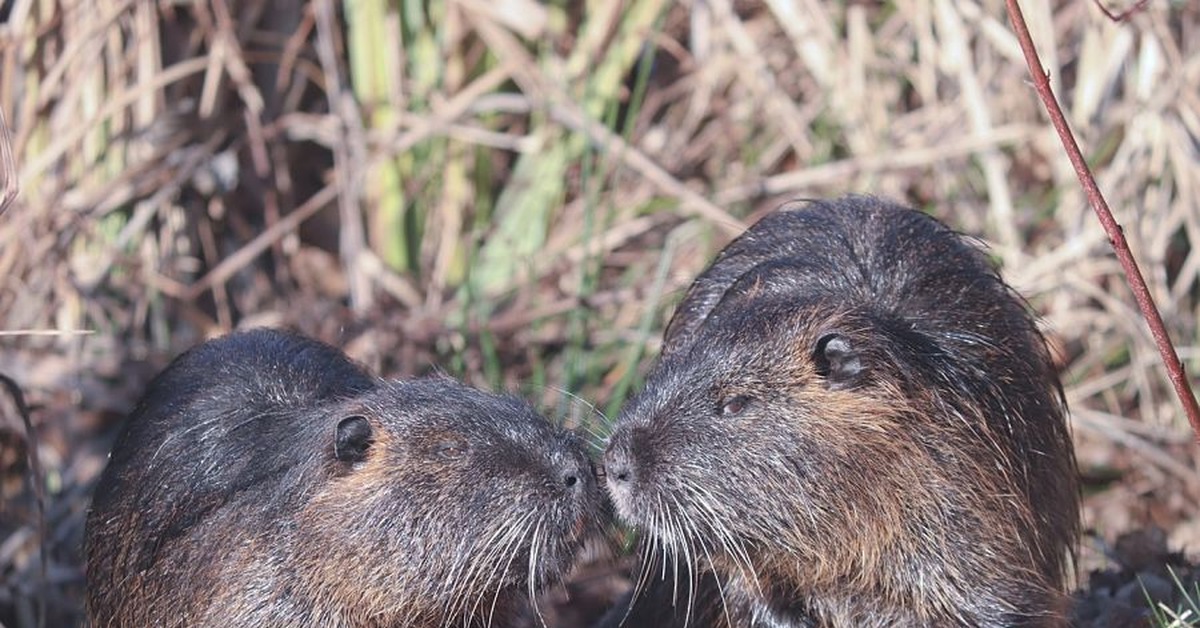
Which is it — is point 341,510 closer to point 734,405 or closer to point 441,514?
point 441,514

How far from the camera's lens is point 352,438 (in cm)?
362

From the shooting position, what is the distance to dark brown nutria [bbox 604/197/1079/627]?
3574 mm

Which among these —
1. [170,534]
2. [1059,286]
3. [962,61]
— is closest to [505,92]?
[962,61]

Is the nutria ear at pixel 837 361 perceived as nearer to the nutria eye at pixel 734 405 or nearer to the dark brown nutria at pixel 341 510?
the nutria eye at pixel 734 405

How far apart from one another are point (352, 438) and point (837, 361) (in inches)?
42.0

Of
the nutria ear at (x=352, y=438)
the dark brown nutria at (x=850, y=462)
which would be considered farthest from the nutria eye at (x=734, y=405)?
the nutria ear at (x=352, y=438)

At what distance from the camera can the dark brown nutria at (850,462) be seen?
141 inches

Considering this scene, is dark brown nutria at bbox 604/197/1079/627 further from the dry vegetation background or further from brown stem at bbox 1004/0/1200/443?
the dry vegetation background

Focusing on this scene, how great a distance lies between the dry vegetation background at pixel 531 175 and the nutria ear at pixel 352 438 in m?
1.84

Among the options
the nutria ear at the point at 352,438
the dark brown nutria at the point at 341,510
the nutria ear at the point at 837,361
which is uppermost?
the nutria ear at the point at 837,361

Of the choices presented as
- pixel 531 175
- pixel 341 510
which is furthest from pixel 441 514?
pixel 531 175

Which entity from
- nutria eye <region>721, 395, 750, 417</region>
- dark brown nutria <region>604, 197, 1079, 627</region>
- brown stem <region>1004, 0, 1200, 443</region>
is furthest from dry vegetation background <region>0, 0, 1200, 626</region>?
Answer: brown stem <region>1004, 0, 1200, 443</region>

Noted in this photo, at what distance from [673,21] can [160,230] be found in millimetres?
2175

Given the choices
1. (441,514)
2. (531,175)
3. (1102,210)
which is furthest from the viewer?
(531,175)
